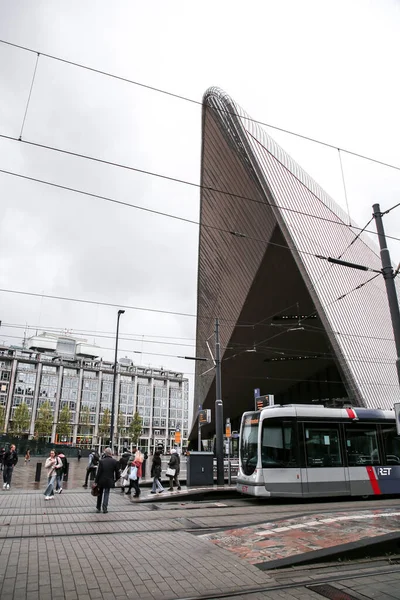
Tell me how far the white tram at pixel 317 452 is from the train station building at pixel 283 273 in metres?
4.19

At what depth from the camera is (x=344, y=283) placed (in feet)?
91.7

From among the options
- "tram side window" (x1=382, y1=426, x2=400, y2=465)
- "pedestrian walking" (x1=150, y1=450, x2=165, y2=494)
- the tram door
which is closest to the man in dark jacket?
"pedestrian walking" (x1=150, y1=450, x2=165, y2=494)

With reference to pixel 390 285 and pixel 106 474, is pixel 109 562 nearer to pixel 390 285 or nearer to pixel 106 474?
pixel 106 474

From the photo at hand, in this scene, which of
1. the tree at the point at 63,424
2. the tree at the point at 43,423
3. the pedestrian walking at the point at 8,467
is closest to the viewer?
the pedestrian walking at the point at 8,467

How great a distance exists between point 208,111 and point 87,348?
9072cm

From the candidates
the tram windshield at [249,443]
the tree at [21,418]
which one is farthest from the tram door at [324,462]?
the tree at [21,418]

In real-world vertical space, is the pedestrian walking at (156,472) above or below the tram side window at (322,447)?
below

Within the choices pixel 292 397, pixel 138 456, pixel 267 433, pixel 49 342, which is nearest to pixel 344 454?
pixel 267 433

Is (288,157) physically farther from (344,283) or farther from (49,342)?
(49,342)

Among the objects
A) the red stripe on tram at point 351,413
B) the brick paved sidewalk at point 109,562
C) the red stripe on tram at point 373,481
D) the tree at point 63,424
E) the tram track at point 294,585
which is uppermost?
the tree at point 63,424

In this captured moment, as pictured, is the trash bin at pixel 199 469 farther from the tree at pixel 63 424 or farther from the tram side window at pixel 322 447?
the tree at pixel 63 424

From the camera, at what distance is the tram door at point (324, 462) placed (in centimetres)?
1424

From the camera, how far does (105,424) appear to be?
95.1 m

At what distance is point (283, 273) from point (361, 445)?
51.2ft
